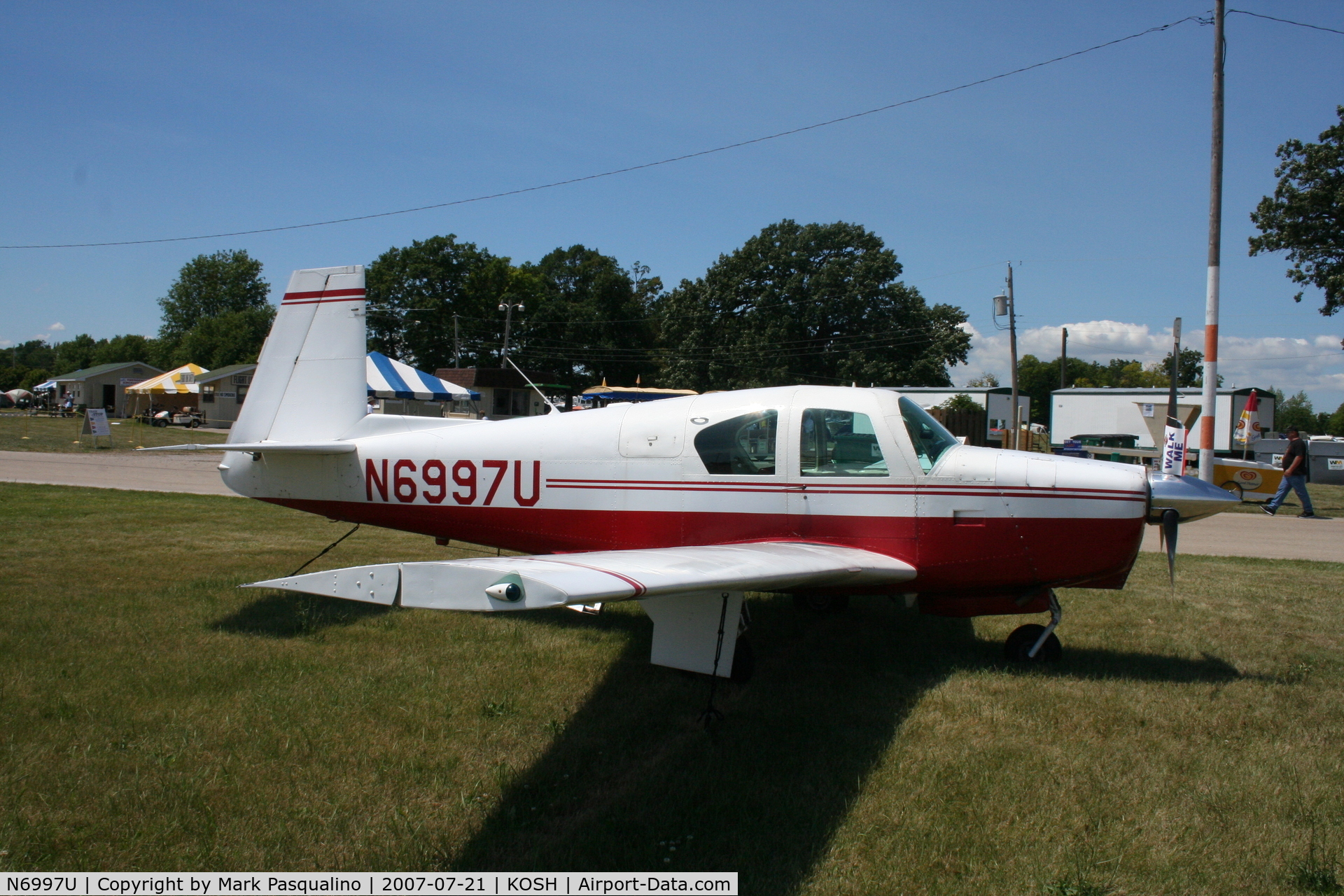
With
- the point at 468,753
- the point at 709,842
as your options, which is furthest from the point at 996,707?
the point at 468,753

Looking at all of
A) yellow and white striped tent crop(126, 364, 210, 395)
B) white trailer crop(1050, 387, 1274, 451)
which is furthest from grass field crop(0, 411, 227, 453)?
white trailer crop(1050, 387, 1274, 451)

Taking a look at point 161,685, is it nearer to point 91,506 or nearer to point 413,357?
point 91,506

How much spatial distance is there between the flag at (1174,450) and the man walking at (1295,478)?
8839mm

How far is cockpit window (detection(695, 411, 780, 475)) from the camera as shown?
5543 millimetres

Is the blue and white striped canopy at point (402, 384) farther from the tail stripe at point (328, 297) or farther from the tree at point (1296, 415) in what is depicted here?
the tree at point (1296, 415)

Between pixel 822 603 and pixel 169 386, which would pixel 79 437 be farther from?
pixel 822 603

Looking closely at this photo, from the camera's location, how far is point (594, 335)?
2741 inches

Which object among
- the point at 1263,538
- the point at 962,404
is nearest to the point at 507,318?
the point at 962,404

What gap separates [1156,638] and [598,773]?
4.82 metres

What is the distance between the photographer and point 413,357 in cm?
6153

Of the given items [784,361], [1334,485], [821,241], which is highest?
[821,241]

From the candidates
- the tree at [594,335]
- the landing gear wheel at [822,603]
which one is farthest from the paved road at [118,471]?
the tree at [594,335]

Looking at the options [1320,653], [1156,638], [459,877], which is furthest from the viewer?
[1156,638]

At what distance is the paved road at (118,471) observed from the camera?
15.6 meters
